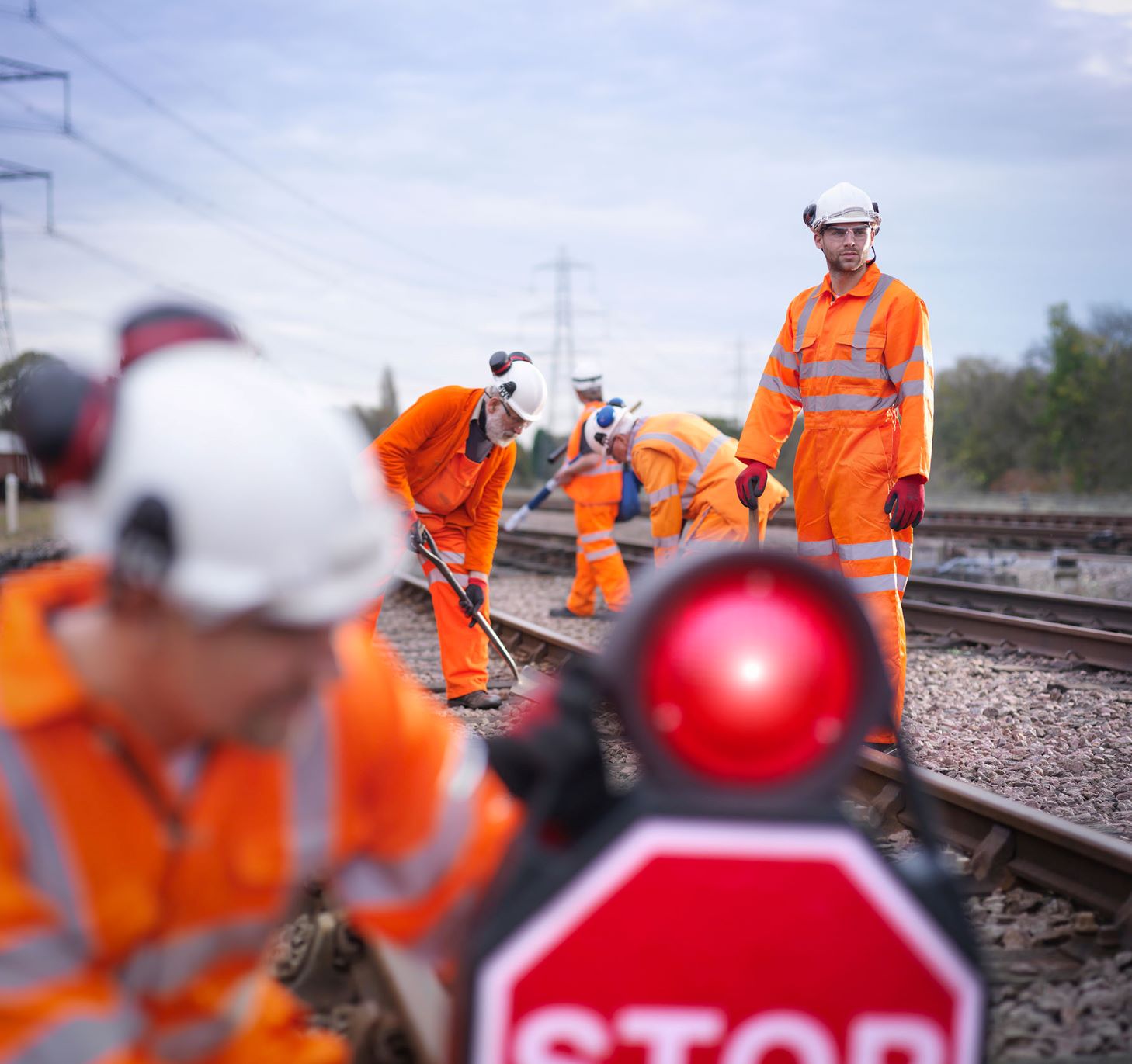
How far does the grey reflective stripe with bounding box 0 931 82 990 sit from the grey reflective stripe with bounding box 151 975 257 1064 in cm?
25

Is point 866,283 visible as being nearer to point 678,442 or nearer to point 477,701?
point 678,442

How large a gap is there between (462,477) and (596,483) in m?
3.99

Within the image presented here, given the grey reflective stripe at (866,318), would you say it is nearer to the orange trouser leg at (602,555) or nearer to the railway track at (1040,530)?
the orange trouser leg at (602,555)

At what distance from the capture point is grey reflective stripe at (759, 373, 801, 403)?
5.88 meters

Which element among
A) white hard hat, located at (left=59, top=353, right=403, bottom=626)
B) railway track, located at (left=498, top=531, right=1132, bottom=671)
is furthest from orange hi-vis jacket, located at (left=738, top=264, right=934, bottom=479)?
white hard hat, located at (left=59, top=353, right=403, bottom=626)

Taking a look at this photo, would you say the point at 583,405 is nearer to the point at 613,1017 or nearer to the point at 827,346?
the point at 827,346

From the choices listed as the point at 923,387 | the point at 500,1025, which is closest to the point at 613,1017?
the point at 500,1025

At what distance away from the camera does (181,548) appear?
1093 mm

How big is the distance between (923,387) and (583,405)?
578 cm

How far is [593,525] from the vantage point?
32.3ft

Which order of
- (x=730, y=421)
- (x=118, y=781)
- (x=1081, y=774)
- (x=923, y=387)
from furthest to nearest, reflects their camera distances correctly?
(x=730, y=421), (x=923, y=387), (x=1081, y=774), (x=118, y=781)

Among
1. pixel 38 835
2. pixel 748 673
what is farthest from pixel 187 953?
pixel 748 673

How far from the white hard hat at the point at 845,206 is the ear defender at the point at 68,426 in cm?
479

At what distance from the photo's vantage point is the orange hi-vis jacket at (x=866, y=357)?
5266mm
